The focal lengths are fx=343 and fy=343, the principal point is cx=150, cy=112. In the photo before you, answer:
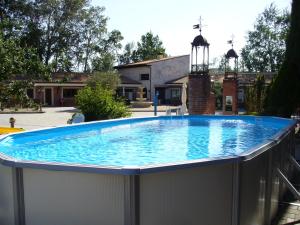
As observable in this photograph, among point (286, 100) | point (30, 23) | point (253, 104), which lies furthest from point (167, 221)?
point (30, 23)

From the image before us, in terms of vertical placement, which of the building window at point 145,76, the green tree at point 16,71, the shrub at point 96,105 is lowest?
the shrub at point 96,105

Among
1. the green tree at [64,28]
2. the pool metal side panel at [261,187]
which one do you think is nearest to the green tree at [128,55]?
the green tree at [64,28]

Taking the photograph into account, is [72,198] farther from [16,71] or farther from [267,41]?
[267,41]

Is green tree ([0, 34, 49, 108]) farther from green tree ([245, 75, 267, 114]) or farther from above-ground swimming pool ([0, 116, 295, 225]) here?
green tree ([245, 75, 267, 114])

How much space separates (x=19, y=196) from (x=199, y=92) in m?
13.2

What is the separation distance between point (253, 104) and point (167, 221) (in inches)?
671

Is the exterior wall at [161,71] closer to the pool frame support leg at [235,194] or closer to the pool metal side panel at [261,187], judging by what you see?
the pool metal side panel at [261,187]

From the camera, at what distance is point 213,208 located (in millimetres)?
4148

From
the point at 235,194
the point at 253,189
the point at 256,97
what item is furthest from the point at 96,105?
the point at 235,194

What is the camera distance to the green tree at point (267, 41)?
1992 inches

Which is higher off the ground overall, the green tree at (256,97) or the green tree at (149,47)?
the green tree at (149,47)

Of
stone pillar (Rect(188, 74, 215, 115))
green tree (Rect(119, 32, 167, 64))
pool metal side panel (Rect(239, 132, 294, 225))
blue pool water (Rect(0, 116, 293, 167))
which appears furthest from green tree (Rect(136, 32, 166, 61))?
pool metal side panel (Rect(239, 132, 294, 225))

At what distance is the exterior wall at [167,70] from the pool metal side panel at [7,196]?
41.4m

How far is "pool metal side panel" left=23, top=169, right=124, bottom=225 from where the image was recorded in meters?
3.78
